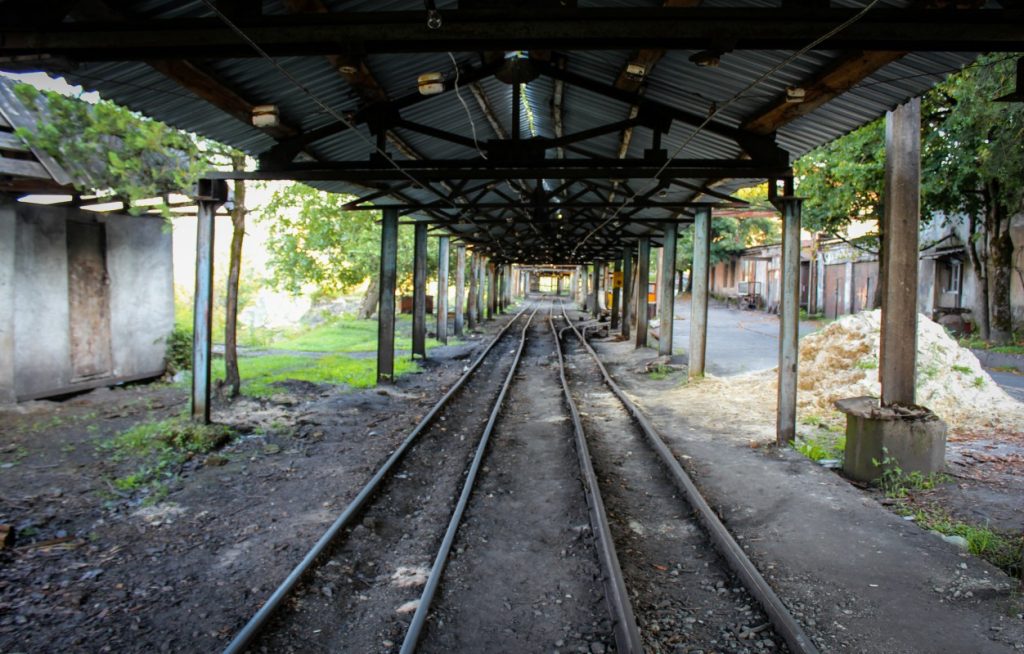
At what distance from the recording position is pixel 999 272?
1709 centimetres

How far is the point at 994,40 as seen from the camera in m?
3.85

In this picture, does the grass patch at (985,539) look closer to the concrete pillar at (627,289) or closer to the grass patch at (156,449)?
the grass patch at (156,449)

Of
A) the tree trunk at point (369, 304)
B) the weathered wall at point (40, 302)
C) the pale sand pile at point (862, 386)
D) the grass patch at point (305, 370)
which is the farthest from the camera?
the tree trunk at point (369, 304)

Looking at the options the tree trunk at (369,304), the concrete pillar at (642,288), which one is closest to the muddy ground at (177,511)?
the concrete pillar at (642,288)

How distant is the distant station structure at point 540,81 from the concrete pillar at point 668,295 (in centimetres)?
460

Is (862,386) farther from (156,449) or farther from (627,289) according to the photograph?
(627,289)

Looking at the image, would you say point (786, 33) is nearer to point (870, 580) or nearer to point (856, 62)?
point (856, 62)

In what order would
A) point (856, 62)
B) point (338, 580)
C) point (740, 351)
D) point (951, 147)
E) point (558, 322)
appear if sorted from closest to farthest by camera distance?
point (338, 580)
point (856, 62)
point (951, 147)
point (740, 351)
point (558, 322)

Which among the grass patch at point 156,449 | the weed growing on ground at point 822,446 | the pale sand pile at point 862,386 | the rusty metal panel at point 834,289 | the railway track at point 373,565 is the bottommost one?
the railway track at point 373,565

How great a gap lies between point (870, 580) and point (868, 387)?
18.9 ft

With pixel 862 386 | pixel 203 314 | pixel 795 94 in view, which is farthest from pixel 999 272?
pixel 203 314

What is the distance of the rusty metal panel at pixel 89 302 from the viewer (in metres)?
10.4

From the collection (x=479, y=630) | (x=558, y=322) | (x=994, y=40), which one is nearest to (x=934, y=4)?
(x=994, y=40)

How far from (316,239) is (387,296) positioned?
3764 mm
